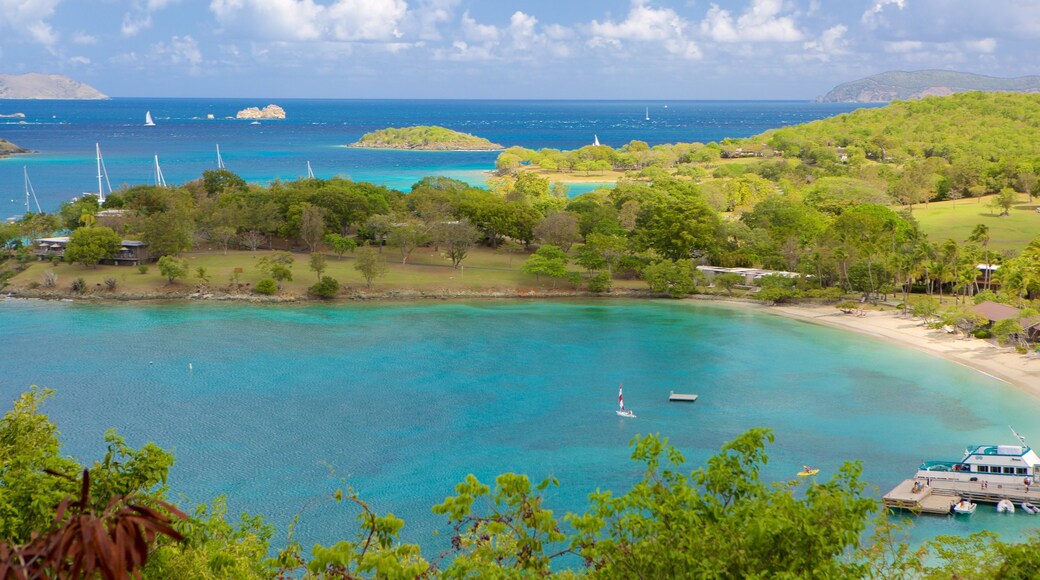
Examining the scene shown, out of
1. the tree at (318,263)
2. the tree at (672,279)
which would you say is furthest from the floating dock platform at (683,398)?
the tree at (318,263)

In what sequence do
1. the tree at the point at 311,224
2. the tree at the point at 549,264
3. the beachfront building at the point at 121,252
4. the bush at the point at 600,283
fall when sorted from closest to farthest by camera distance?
the bush at the point at 600,283 → the tree at the point at 549,264 → the beachfront building at the point at 121,252 → the tree at the point at 311,224

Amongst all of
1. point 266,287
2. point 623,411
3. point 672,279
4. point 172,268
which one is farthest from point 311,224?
point 623,411

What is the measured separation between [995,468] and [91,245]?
143 ft

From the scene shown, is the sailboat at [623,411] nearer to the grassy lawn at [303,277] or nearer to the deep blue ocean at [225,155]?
the grassy lawn at [303,277]

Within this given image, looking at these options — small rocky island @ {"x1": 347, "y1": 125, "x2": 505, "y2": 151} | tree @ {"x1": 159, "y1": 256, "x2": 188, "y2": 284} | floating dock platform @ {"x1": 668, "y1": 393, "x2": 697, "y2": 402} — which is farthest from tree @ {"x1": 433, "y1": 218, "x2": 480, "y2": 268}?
small rocky island @ {"x1": 347, "y1": 125, "x2": 505, "y2": 151}

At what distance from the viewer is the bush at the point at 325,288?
44344 millimetres

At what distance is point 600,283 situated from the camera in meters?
46.1

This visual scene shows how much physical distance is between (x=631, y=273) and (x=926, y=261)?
611 inches

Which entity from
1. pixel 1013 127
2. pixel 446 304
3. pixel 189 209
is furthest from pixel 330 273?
pixel 1013 127

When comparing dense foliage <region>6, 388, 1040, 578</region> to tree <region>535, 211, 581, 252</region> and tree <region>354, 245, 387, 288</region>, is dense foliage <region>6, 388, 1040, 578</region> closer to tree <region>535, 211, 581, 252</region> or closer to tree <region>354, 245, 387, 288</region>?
tree <region>354, 245, 387, 288</region>

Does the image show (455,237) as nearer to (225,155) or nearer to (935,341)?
(935,341)

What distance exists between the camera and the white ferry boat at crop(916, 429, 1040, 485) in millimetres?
22438

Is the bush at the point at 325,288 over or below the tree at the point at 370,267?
below

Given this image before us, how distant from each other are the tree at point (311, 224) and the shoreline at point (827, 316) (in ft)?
24.6
